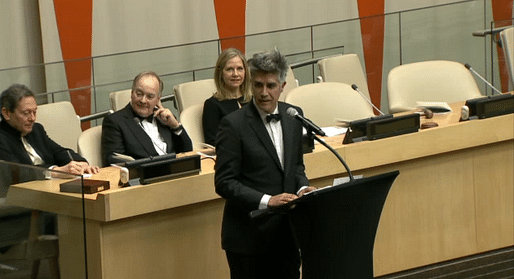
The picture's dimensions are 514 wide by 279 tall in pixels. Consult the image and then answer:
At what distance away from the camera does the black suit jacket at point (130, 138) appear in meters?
4.69

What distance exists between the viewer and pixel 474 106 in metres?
4.81

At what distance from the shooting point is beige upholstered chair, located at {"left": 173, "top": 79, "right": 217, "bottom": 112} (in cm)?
567

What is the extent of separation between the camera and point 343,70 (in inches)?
260

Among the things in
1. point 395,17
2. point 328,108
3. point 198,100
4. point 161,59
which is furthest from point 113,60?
point 395,17

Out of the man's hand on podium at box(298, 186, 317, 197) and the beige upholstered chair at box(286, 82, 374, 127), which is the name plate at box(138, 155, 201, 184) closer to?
the man's hand on podium at box(298, 186, 317, 197)

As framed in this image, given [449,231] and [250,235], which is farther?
[449,231]

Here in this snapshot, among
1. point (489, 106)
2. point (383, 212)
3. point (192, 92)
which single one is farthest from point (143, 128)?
point (489, 106)

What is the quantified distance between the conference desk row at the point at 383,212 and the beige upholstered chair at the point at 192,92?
1330mm

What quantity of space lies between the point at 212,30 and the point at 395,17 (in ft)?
5.21

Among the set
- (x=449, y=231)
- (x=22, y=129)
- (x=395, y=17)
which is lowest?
(x=449, y=231)

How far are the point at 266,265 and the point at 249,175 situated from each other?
33 centimetres

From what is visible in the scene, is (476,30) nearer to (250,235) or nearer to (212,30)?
(212,30)

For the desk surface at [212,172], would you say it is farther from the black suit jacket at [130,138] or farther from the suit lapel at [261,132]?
the suit lapel at [261,132]

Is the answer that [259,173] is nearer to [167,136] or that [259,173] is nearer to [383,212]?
[383,212]
